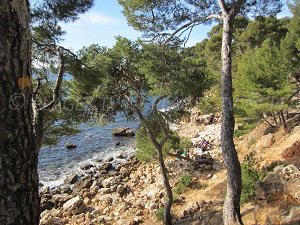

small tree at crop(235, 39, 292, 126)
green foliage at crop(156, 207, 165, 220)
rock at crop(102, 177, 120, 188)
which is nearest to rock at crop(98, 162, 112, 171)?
rock at crop(102, 177, 120, 188)

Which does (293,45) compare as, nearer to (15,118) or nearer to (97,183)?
(97,183)

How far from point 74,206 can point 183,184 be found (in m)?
4.86

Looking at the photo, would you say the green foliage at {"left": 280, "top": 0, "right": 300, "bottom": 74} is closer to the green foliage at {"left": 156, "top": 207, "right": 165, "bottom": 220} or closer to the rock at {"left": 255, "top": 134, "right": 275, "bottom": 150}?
the rock at {"left": 255, "top": 134, "right": 275, "bottom": 150}

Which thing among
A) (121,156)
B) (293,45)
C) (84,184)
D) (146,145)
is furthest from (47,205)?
(293,45)

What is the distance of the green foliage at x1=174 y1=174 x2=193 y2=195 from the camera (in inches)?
523

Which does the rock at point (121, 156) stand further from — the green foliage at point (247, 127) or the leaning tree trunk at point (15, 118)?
the leaning tree trunk at point (15, 118)

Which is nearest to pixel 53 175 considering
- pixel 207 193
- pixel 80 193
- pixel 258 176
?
pixel 80 193

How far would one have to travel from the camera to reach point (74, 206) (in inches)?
535

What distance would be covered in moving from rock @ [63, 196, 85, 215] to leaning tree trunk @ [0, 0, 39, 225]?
12.6 metres

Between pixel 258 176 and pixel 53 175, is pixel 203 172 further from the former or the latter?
pixel 53 175

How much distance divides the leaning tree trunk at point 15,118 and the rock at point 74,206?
12563 millimetres

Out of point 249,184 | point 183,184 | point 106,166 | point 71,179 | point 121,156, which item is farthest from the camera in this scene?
point 121,156

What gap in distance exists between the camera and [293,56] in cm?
1902

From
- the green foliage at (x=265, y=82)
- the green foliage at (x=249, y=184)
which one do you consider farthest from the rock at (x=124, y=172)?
the green foliage at (x=249, y=184)
